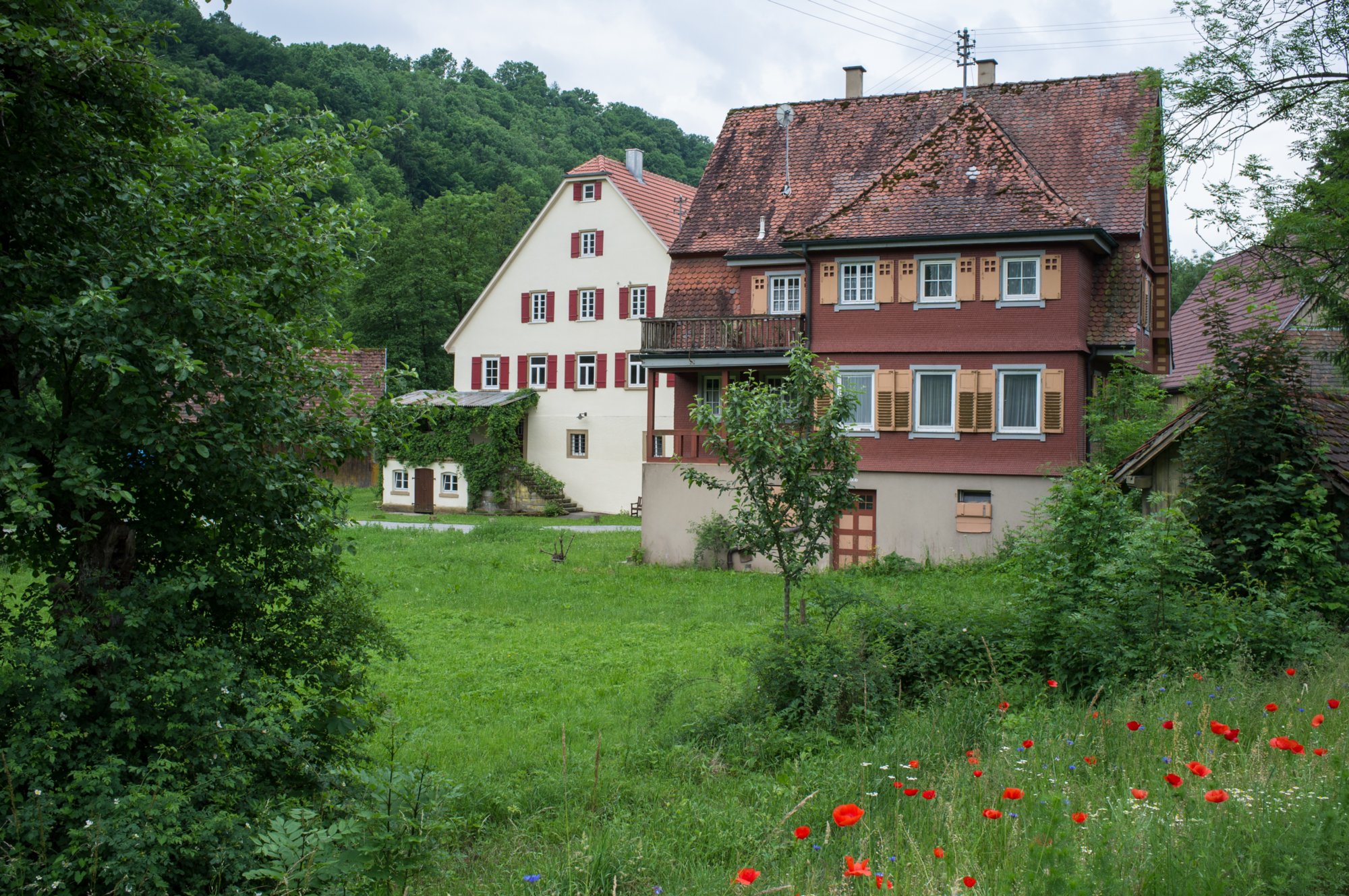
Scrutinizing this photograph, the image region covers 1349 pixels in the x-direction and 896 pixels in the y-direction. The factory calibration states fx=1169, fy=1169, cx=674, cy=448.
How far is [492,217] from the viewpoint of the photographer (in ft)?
211

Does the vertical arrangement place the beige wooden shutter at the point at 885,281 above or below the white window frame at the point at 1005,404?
above

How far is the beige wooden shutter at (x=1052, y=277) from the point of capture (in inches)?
947

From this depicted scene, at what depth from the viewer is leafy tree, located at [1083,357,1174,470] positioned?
21250 millimetres

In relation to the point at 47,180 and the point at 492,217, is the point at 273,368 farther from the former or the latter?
the point at 492,217

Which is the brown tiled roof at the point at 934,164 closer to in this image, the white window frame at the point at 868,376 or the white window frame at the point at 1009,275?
the white window frame at the point at 1009,275

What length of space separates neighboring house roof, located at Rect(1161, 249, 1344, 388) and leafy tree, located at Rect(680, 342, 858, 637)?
427 cm

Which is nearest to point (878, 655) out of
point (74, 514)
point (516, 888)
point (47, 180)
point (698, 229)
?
point (516, 888)

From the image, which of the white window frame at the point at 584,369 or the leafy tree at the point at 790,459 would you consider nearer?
the leafy tree at the point at 790,459

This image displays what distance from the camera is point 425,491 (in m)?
44.6

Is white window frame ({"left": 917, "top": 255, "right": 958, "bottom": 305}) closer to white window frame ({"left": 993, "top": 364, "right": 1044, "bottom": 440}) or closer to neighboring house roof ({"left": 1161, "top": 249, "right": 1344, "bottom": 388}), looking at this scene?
white window frame ({"left": 993, "top": 364, "right": 1044, "bottom": 440})

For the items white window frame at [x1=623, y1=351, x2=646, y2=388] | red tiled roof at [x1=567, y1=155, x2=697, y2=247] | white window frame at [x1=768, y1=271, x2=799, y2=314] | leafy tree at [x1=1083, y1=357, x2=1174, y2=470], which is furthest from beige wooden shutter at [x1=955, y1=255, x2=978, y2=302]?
white window frame at [x1=623, y1=351, x2=646, y2=388]

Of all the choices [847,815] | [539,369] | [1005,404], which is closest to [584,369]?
[539,369]

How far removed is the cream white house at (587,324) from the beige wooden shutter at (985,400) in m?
18.5

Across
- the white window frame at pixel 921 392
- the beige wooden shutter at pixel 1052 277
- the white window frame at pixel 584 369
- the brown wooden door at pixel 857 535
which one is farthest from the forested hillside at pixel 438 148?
the beige wooden shutter at pixel 1052 277
